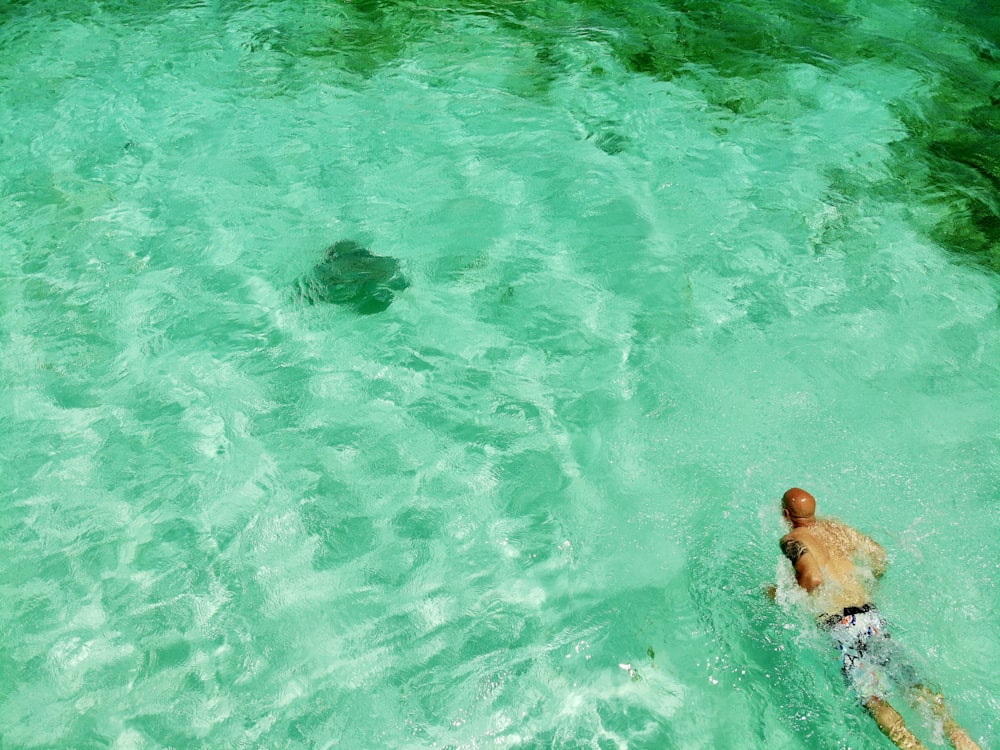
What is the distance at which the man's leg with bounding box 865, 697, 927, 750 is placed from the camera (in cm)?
402

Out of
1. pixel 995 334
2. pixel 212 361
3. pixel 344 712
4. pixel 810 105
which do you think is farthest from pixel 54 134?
pixel 995 334

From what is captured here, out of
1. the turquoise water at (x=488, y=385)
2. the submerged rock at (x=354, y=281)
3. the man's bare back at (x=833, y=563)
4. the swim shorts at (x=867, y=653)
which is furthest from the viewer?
the submerged rock at (x=354, y=281)

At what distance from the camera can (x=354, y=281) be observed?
7.01m

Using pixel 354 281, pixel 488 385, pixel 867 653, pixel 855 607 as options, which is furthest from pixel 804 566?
pixel 354 281

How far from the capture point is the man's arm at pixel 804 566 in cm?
450

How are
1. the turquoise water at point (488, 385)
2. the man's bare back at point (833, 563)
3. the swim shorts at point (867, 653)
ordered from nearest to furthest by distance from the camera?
the swim shorts at point (867, 653) < the man's bare back at point (833, 563) < the turquoise water at point (488, 385)

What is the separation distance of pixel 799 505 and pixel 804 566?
0.37 meters

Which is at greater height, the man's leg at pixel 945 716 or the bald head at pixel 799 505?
the bald head at pixel 799 505

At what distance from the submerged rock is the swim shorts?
13.9 feet

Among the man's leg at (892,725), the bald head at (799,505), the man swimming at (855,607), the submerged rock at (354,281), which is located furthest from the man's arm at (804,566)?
the submerged rock at (354,281)

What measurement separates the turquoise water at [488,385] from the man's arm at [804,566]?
206mm

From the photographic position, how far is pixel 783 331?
6.43 meters

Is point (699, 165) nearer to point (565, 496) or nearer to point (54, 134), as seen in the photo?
point (565, 496)

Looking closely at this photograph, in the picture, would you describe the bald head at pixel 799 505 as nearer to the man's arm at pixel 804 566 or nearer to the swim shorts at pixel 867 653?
the man's arm at pixel 804 566
